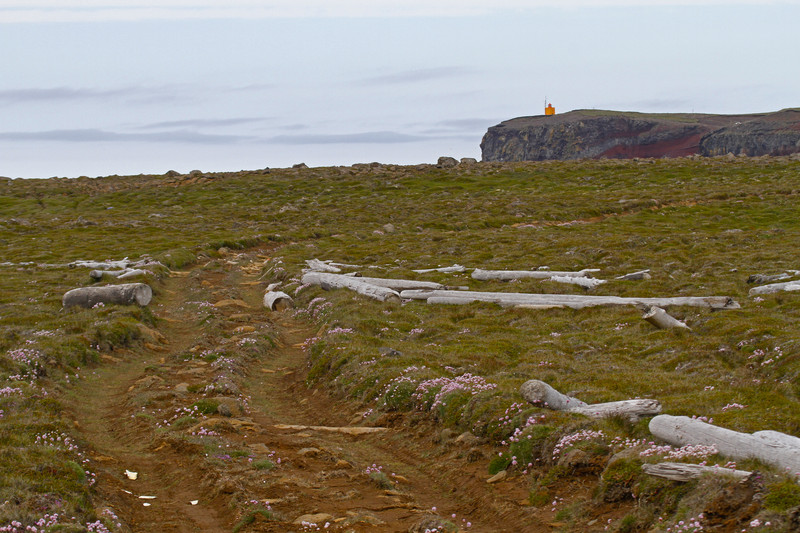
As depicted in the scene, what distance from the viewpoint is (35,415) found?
1524cm

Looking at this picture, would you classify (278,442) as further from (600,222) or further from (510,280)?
(600,222)

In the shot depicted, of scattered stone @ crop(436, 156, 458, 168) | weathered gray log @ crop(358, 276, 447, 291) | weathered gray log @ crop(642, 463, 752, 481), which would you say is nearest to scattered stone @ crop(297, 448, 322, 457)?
weathered gray log @ crop(642, 463, 752, 481)

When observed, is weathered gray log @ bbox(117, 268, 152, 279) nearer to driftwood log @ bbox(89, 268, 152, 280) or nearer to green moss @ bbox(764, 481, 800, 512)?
driftwood log @ bbox(89, 268, 152, 280)

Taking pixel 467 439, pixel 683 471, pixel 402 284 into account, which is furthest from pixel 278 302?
pixel 683 471

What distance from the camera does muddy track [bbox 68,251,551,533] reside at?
11.3 meters

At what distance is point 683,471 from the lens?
9367mm

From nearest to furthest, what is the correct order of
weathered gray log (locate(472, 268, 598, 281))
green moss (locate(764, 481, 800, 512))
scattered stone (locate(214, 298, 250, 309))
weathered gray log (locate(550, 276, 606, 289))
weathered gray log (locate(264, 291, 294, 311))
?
green moss (locate(764, 481, 800, 512)) → weathered gray log (locate(550, 276, 606, 289)) → scattered stone (locate(214, 298, 250, 309)) → weathered gray log (locate(264, 291, 294, 311)) → weathered gray log (locate(472, 268, 598, 281))

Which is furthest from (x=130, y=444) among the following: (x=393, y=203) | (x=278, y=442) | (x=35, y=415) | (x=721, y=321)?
(x=393, y=203)

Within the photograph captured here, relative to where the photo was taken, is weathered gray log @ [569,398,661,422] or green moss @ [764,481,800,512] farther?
weathered gray log @ [569,398,661,422]

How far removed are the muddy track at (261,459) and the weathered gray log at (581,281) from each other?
1533cm

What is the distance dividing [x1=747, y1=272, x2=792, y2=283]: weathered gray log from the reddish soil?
20.6 m

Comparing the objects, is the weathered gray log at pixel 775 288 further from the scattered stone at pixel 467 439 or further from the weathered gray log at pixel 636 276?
the scattered stone at pixel 467 439

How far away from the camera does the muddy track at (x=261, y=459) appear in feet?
37.0

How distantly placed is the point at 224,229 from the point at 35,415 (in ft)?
183
